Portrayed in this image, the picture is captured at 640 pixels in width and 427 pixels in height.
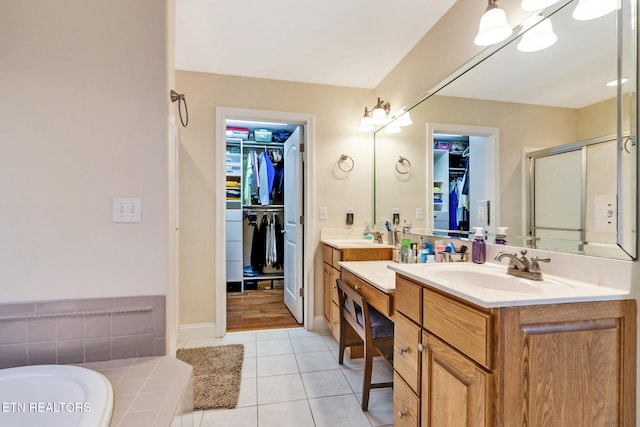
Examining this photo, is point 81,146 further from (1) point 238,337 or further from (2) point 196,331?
(1) point 238,337

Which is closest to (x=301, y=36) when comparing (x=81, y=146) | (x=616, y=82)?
(x=81, y=146)

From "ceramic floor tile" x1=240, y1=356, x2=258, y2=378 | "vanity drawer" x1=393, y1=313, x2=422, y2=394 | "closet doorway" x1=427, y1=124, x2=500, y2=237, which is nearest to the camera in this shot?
"vanity drawer" x1=393, y1=313, x2=422, y2=394

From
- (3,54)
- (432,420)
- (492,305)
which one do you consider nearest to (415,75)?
(492,305)

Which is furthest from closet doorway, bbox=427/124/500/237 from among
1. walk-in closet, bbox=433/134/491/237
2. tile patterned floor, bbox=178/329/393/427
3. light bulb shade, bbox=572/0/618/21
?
tile patterned floor, bbox=178/329/393/427

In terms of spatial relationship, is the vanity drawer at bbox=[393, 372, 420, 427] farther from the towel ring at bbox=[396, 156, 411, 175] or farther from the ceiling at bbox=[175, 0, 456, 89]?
the ceiling at bbox=[175, 0, 456, 89]

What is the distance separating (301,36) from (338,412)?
2.49 m

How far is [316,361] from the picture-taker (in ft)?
7.54

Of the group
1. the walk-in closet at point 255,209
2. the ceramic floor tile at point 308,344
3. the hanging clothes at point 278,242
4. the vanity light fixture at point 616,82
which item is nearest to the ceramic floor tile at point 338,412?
the ceramic floor tile at point 308,344

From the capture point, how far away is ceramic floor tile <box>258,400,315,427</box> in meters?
1.63

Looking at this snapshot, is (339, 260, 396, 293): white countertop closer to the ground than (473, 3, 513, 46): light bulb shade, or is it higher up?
closer to the ground

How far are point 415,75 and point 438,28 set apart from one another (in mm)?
359

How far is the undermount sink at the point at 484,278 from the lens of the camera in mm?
1168

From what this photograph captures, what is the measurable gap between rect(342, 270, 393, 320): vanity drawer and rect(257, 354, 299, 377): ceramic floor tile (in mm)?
759

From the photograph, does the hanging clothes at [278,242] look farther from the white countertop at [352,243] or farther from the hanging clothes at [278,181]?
the white countertop at [352,243]
